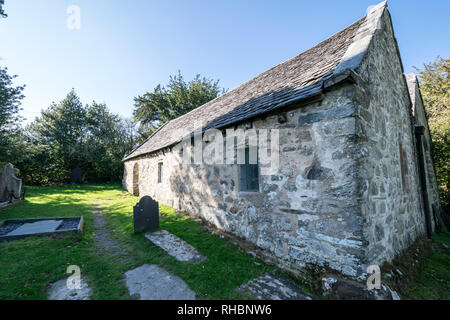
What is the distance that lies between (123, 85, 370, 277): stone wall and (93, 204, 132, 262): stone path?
279cm

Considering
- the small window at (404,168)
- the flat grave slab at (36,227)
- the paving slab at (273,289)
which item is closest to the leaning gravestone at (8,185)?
the flat grave slab at (36,227)

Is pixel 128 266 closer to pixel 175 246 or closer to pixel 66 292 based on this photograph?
pixel 66 292

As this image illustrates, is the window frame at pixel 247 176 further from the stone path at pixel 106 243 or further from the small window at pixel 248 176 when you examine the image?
the stone path at pixel 106 243

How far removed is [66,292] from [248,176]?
4.13 metres

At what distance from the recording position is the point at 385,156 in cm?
405

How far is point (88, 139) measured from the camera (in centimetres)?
2308


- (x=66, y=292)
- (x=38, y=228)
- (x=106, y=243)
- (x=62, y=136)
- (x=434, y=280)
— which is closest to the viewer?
(x=66, y=292)

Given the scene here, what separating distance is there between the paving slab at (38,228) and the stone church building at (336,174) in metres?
4.79

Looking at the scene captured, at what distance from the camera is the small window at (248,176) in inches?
194

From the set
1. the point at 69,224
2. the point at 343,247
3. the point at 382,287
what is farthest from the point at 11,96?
the point at 382,287

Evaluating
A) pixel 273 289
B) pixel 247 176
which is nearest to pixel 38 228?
pixel 247 176

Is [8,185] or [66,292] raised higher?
[8,185]

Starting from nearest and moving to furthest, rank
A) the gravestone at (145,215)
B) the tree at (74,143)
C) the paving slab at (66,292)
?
1. the paving slab at (66,292)
2. the gravestone at (145,215)
3. the tree at (74,143)
